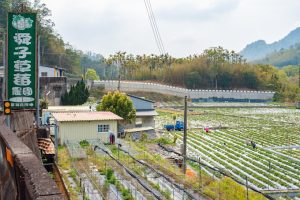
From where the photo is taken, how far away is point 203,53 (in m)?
80.2

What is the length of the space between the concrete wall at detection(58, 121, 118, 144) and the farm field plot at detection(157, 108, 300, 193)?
4909 millimetres

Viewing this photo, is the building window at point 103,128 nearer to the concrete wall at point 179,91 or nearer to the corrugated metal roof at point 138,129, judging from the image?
the corrugated metal roof at point 138,129

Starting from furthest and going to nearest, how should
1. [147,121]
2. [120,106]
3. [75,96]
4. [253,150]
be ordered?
Answer: [75,96] < [147,121] < [120,106] < [253,150]

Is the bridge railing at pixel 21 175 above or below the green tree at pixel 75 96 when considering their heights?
above

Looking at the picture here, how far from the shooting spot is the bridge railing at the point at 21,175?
9.13 feet

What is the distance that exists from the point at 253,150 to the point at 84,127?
9.81m

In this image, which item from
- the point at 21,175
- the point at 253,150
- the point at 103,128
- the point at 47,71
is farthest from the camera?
the point at 47,71

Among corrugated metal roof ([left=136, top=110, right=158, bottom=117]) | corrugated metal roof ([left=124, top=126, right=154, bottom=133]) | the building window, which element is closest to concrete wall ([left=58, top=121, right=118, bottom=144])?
the building window

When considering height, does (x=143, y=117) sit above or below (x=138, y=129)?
above

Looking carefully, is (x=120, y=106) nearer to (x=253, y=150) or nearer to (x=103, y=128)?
(x=103, y=128)

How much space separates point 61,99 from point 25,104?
938 inches

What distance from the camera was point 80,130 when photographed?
772 inches

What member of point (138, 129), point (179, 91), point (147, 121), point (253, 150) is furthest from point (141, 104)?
point (179, 91)

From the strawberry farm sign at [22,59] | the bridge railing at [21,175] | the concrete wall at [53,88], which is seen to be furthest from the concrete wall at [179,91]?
the bridge railing at [21,175]
